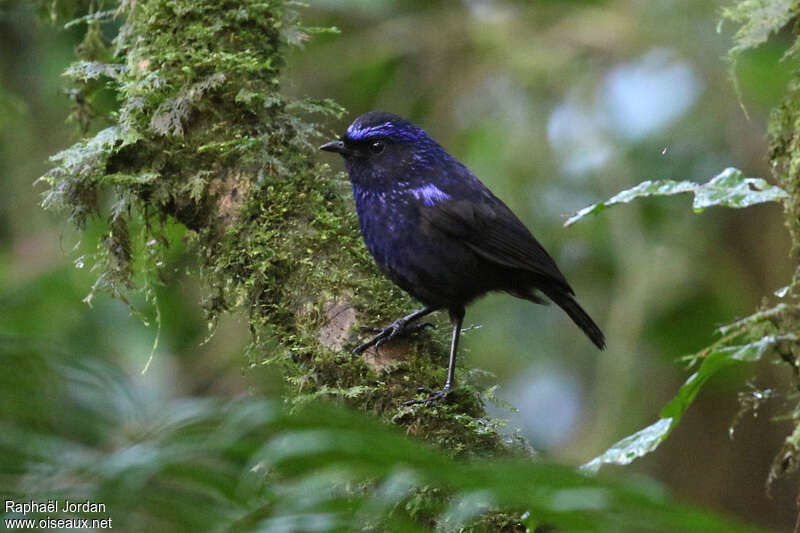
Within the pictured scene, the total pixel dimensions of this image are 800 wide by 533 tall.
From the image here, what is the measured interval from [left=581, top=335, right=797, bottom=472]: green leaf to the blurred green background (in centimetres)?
380

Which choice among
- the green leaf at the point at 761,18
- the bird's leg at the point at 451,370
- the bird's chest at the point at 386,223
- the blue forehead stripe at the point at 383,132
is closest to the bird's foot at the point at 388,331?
the bird's leg at the point at 451,370

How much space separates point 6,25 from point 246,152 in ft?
13.6

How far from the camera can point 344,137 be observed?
14.1 feet

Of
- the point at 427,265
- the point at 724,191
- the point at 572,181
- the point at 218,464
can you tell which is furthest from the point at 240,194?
the point at 572,181

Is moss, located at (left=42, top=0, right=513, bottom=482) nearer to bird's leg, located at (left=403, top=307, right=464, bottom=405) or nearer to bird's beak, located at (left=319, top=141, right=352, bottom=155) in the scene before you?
bird's leg, located at (left=403, top=307, right=464, bottom=405)

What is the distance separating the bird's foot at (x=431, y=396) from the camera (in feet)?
9.45

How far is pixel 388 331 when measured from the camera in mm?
3160

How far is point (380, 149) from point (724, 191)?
7.46 feet

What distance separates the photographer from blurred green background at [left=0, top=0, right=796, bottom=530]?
20.0 ft

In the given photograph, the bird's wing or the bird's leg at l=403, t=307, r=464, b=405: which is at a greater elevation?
the bird's wing

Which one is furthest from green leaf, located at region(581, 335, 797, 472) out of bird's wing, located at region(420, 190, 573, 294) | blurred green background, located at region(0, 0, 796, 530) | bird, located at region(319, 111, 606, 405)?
blurred green background, located at region(0, 0, 796, 530)

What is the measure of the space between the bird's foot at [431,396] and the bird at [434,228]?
680 mm

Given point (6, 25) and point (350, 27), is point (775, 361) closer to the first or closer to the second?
point (350, 27)

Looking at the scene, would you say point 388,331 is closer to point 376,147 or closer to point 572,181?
point 376,147
